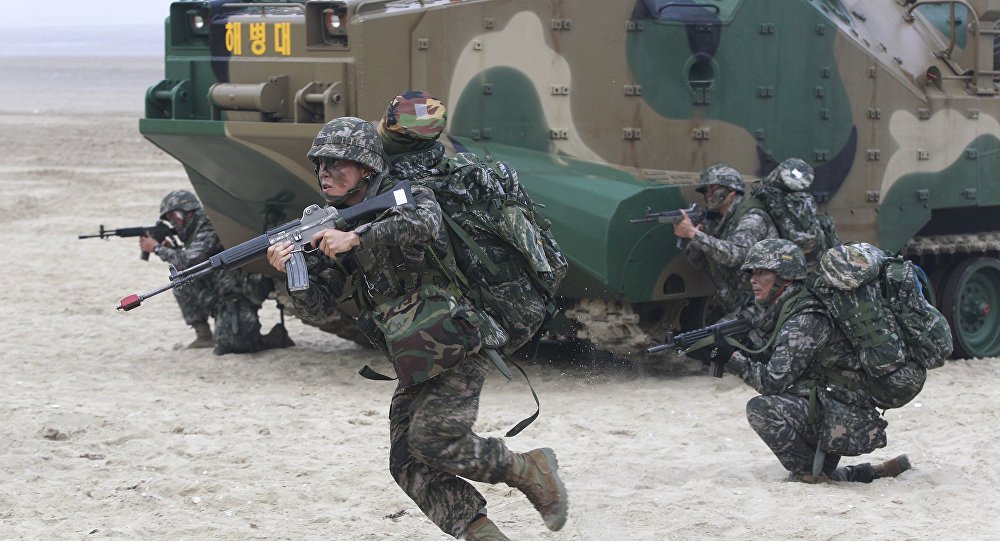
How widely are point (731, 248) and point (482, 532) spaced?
3624 mm

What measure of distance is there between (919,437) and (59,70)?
209ft

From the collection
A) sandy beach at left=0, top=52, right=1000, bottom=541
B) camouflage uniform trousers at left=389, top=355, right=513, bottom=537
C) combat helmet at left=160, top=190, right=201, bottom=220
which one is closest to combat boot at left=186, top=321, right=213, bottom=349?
sandy beach at left=0, top=52, right=1000, bottom=541

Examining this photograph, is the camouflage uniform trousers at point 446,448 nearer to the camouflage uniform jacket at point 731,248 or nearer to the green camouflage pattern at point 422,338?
the green camouflage pattern at point 422,338

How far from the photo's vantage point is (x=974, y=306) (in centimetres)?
1039

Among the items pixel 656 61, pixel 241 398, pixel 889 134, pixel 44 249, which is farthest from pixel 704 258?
pixel 44 249

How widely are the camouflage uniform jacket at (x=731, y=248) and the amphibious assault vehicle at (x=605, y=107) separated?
130 millimetres

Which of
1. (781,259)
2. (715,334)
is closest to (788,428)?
(715,334)

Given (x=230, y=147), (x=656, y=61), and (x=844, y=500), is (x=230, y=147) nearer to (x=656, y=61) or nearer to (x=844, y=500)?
(x=656, y=61)

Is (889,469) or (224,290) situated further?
(224,290)

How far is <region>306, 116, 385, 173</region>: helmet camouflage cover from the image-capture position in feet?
16.6

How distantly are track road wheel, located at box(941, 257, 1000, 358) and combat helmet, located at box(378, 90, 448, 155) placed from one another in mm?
5808

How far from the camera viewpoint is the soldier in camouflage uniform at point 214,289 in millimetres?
10000

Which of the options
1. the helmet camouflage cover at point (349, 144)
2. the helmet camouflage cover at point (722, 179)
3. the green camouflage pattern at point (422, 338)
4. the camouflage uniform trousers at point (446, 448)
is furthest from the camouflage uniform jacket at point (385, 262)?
the helmet camouflage cover at point (722, 179)

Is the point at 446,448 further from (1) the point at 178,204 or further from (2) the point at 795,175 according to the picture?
(1) the point at 178,204
